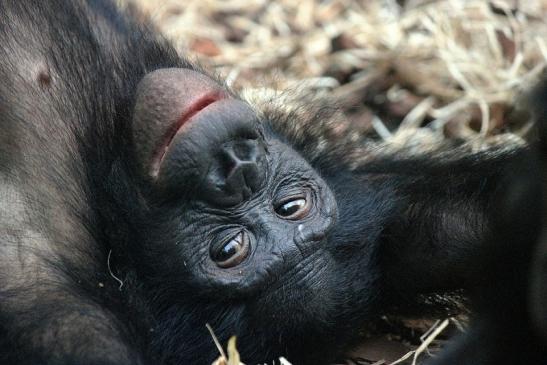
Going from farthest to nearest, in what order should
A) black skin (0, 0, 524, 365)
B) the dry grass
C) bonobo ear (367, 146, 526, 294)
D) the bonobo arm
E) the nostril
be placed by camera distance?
the dry grass, bonobo ear (367, 146, 526, 294), the nostril, black skin (0, 0, 524, 365), the bonobo arm

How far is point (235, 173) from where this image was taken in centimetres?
341

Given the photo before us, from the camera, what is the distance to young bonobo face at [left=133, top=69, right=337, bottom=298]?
3324 mm

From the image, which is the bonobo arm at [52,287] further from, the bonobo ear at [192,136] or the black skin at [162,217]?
the bonobo ear at [192,136]

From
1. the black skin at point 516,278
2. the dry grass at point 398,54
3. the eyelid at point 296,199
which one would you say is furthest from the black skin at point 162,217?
the dry grass at point 398,54

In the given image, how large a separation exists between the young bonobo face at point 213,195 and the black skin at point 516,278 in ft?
2.24

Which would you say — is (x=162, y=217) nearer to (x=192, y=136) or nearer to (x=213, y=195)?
(x=213, y=195)

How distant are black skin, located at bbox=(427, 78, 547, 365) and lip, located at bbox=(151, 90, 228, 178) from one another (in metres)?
0.93

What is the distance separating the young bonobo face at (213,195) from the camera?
332 cm

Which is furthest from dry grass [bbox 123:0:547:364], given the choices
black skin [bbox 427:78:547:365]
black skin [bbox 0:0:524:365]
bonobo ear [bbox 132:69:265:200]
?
black skin [bbox 427:78:547:365]

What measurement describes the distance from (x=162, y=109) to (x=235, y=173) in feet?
0.97

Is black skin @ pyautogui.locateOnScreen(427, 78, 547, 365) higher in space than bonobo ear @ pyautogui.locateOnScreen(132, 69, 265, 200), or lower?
lower

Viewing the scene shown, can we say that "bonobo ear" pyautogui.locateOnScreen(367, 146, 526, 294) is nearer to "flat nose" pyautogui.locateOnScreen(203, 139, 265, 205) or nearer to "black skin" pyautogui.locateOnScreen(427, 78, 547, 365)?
"flat nose" pyautogui.locateOnScreen(203, 139, 265, 205)

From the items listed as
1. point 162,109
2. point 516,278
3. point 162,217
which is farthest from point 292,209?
point 516,278

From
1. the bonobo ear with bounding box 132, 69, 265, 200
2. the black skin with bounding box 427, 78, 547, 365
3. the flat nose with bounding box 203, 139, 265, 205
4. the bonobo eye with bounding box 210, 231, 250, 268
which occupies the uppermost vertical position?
the bonobo ear with bounding box 132, 69, 265, 200
